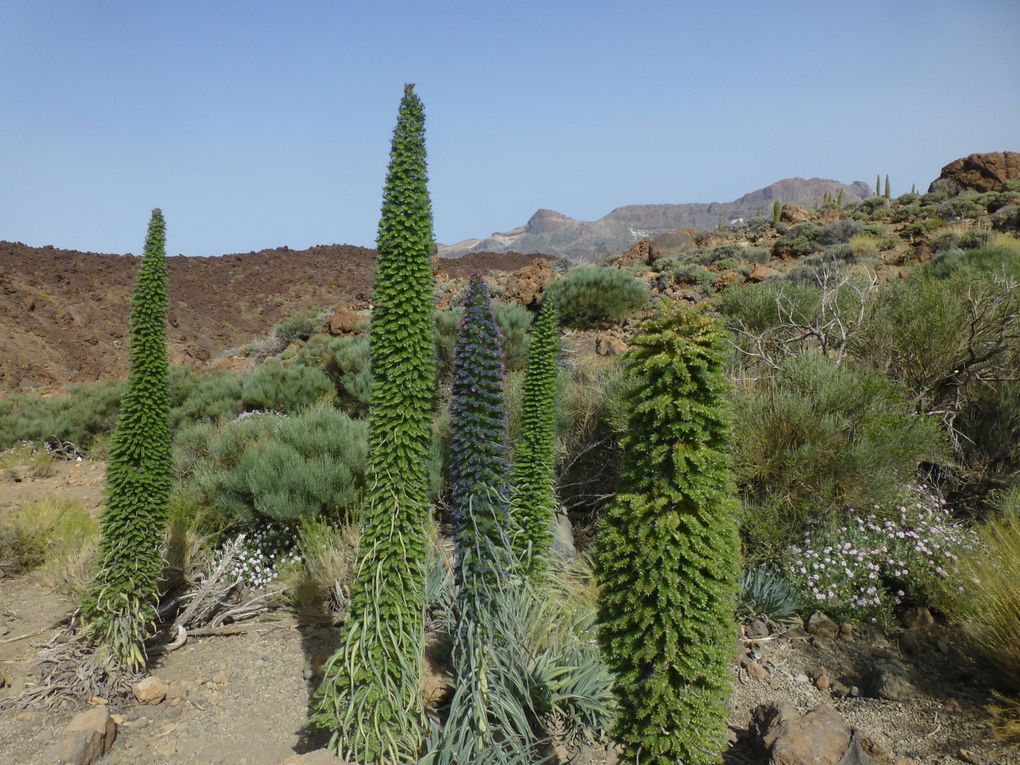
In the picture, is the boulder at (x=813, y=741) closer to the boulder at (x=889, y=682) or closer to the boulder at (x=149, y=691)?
the boulder at (x=889, y=682)

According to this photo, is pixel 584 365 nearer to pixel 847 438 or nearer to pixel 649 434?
pixel 847 438

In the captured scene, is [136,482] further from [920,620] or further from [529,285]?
[529,285]

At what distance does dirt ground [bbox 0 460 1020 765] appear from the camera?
3408mm

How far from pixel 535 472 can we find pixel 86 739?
9.58 ft

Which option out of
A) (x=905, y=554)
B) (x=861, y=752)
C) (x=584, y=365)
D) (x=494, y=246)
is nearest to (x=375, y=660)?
(x=861, y=752)

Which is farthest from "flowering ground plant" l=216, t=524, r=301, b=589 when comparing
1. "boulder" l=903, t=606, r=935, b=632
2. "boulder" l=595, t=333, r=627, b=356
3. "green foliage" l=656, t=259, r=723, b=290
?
"green foliage" l=656, t=259, r=723, b=290

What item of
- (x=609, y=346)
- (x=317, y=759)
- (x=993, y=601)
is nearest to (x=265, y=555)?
(x=317, y=759)

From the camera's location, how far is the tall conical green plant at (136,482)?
3.94 meters

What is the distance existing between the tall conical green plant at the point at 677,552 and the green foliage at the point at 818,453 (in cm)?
326

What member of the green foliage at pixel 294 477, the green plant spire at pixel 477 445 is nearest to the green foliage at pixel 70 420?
the green foliage at pixel 294 477

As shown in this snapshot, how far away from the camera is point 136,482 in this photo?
3953 mm

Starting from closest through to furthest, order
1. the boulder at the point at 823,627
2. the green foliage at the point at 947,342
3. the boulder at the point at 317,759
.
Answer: the boulder at the point at 317,759 < the boulder at the point at 823,627 < the green foliage at the point at 947,342

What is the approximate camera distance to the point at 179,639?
461 cm

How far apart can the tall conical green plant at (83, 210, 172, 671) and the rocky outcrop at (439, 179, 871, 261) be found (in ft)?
283
